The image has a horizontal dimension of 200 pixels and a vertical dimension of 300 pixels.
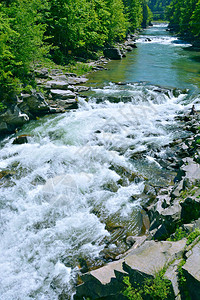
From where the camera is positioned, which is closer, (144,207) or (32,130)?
(144,207)

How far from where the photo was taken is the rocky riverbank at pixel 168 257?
403 centimetres

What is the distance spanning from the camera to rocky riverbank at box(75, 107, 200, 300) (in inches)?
159

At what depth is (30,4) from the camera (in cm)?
1648

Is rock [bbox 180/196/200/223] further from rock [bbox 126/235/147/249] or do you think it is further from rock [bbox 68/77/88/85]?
rock [bbox 68/77/88/85]

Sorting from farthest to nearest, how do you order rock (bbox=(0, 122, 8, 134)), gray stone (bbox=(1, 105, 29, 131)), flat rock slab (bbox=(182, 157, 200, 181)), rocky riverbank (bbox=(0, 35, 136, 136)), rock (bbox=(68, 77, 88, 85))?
1. rock (bbox=(68, 77, 88, 85))
2. rocky riverbank (bbox=(0, 35, 136, 136))
3. gray stone (bbox=(1, 105, 29, 131))
4. rock (bbox=(0, 122, 8, 134))
5. flat rock slab (bbox=(182, 157, 200, 181))

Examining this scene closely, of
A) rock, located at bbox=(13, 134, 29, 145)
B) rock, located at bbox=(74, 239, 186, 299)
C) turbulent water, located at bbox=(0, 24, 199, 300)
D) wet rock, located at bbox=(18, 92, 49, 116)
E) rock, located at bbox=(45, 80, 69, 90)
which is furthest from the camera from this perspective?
rock, located at bbox=(45, 80, 69, 90)

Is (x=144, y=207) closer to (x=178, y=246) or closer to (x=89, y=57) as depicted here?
(x=178, y=246)

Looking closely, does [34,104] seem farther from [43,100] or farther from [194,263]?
[194,263]

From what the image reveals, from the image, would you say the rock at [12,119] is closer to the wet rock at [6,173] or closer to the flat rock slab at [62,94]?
the flat rock slab at [62,94]

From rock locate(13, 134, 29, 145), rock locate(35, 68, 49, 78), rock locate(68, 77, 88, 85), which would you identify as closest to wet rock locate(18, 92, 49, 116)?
rock locate(13, 134, 29, 145)

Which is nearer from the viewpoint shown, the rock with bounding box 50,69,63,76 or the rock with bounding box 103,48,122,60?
the rock with bounding box 50,69,63,76

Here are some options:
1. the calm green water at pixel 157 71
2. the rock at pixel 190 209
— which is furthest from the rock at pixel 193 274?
the calm green water at pixel 157 71

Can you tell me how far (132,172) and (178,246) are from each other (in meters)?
5.56

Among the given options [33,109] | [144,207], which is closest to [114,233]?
[144,207]
